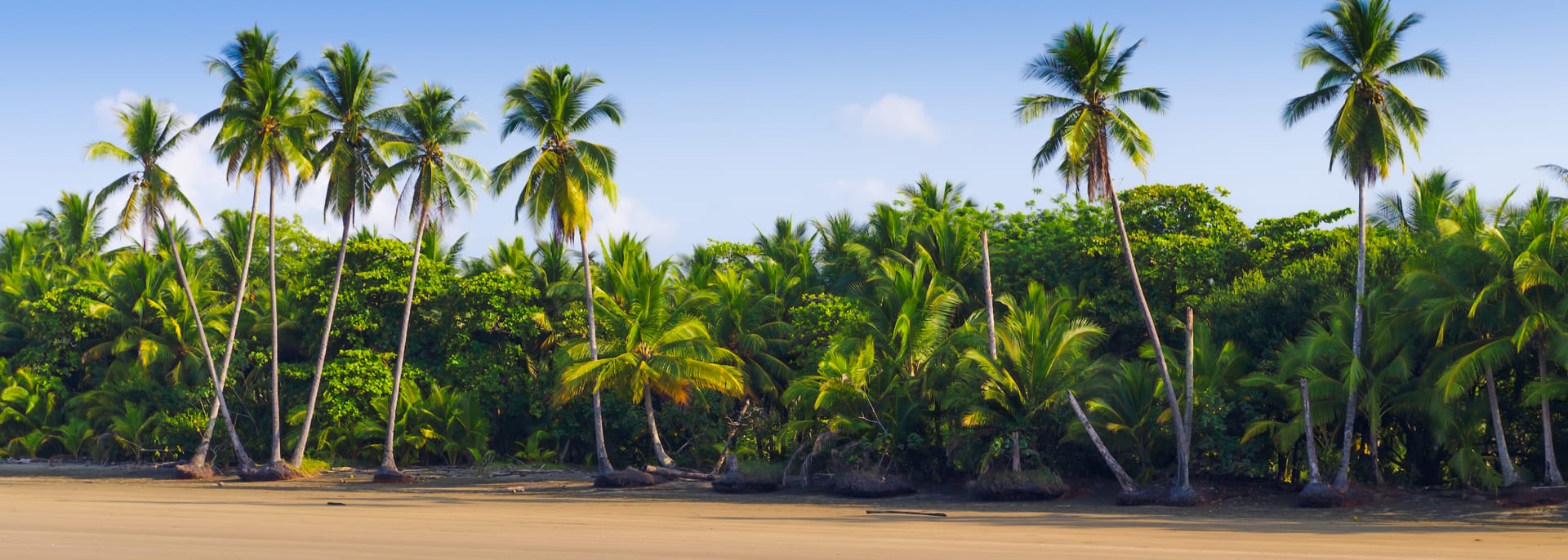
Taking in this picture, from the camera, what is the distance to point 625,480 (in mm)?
27531

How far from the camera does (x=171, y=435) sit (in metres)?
33.9

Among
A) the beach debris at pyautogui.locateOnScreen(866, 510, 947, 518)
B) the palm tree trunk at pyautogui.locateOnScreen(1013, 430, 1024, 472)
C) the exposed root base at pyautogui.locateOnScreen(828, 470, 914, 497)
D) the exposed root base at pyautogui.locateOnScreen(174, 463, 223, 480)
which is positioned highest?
the palm tree trunk at pyautogui.locateOnScreen(1013, 430, 1024, 472)

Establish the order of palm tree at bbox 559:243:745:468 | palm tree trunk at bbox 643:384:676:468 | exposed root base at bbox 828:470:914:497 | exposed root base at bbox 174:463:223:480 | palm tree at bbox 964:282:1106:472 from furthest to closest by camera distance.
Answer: exposed root base at bbox 174:463:223:480, palm tree trunk at bbox 643:384:676:468, palm tree at bbox 559:243:745:468, exposed root base at bbox 828:470:914:497, palm tree at bbox 964:282:1106:472

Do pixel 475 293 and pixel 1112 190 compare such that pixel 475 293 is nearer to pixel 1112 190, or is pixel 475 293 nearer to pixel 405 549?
pixel 1112 190

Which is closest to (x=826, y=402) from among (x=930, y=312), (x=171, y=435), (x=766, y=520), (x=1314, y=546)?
(x=930, y=312)

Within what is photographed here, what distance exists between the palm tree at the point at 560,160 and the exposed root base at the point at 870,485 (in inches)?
257

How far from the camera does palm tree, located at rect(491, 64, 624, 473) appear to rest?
92.3ft

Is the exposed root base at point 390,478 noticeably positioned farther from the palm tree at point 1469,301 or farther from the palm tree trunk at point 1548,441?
the palm tree trunk at point 1548,441

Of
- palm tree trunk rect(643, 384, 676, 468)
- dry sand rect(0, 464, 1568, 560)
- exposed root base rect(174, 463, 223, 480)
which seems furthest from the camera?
exposed root base rect(174, 463, 223, 480)

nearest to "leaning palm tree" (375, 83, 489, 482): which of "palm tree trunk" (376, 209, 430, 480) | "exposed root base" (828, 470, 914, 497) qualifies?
"palm tree trunk" (376, 209, 430, 480)

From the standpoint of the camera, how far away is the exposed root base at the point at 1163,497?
21.2 meters

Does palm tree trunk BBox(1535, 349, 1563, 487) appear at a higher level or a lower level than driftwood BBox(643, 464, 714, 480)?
higher

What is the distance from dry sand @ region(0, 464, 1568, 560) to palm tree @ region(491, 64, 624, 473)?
6.31 m

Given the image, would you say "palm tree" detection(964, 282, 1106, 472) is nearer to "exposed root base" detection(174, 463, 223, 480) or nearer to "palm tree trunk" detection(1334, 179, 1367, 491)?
"palm tree trunk" detection(1334, 179, 1367, 491)
